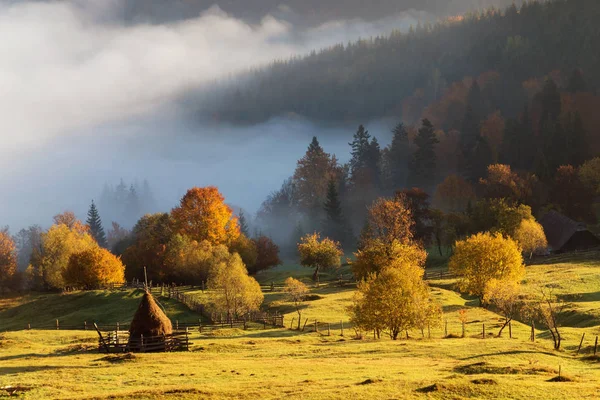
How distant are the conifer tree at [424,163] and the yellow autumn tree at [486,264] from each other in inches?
3713

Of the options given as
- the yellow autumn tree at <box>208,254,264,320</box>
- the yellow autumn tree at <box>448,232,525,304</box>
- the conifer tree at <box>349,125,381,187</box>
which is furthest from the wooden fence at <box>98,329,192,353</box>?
the conifer tree at <box>349,125,381,187</box>

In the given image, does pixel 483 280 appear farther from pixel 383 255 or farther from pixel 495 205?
pixel 495 205

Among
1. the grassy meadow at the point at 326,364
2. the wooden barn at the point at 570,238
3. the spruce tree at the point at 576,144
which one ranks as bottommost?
the grassy meadow at the point at 326,364

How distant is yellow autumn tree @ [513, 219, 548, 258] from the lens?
330 ft

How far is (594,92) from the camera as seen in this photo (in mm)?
184000

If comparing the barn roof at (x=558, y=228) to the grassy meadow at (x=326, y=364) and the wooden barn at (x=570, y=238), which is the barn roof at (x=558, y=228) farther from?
the grassy meadow at (x=326, y=364)

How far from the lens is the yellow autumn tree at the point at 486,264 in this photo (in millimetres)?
75250

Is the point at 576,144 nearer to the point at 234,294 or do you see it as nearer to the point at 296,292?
the point at 296,292

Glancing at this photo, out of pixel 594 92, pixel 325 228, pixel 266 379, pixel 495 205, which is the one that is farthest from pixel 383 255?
pixel 594 92

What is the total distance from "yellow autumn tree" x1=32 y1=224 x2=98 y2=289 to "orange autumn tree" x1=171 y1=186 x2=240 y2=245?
19.4 metres

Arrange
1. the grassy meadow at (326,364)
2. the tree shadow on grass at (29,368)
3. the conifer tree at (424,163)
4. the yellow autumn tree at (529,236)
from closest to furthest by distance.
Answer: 1. the grassy meadow at (326,364)
2. the tree shadow on grass at (29,368)
3. the yellow autumn tree at (529,236)
4. the conifer tree at (424,163)

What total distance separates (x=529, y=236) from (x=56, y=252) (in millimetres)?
101805

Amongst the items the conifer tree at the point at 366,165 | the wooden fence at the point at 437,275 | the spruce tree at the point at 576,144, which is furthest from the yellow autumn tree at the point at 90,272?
the spruce tree at the point at 576,144

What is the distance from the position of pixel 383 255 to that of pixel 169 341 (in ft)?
138
